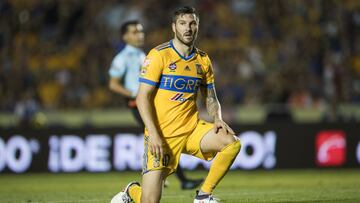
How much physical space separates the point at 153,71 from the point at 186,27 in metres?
0.55

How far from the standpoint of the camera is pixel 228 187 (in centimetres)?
1138

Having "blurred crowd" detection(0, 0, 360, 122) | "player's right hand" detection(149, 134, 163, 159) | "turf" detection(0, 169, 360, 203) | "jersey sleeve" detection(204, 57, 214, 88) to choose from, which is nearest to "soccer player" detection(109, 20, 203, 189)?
"turf" detection(0, 169, 360, 203)

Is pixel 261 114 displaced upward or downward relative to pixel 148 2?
downward

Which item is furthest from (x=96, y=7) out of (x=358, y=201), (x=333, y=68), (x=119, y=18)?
(x=358, y=201)

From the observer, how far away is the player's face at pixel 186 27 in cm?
729

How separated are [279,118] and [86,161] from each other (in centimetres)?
464

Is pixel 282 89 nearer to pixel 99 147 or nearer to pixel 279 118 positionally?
pixel 279 118

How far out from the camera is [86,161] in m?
15.4

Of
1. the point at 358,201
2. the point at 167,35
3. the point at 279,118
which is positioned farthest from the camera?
the point at 167,35

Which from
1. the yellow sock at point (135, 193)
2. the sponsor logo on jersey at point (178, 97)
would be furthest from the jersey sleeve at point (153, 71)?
the yellow sock at point (135, 193)

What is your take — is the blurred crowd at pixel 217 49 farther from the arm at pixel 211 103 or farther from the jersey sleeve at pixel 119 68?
the arm at pixel 211 103

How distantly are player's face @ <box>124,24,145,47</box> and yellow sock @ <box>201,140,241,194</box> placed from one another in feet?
14.0

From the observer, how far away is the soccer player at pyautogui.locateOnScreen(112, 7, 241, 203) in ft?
23.8

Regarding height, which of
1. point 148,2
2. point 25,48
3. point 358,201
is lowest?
point 358,201
